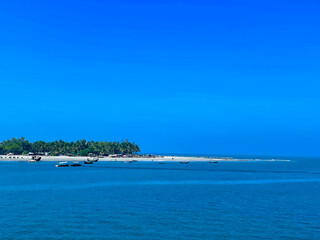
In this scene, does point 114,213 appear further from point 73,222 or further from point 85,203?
point 85,203

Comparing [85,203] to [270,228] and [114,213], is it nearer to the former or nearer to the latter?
[114,213]

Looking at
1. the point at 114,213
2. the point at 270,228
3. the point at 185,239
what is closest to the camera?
the point at 185,239

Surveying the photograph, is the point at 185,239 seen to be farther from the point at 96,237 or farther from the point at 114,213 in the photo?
the point at 114,213

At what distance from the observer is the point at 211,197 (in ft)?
228

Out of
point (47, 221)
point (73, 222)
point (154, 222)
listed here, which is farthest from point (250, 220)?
point (47, 221)

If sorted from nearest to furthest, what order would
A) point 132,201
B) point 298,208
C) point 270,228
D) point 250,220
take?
point 270,228
point 250,220
point 298,208
point 132,201

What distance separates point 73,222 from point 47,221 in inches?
135

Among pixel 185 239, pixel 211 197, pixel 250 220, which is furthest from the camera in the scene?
pixel 211 197

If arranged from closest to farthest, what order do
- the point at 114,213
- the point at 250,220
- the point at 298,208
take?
the point at 250,220 < the point at 114,213 < the point at 298,208

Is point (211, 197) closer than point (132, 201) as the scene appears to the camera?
No

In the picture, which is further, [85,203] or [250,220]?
[85,203]

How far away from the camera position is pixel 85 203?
5953 centimetres

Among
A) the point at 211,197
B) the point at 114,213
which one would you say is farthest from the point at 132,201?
the point at 211,197

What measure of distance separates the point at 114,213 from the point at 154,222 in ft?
26.8
